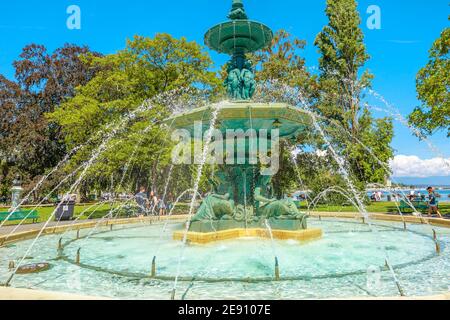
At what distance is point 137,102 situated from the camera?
2491 cm

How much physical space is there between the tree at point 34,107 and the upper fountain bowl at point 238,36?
29.1m

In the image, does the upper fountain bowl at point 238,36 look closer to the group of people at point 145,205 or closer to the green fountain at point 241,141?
the green fountain at point 241,141

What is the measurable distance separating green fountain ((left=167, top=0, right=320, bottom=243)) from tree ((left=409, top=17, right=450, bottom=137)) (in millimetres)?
12933

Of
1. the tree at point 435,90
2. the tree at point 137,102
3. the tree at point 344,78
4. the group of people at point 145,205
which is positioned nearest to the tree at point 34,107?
the tree at point 137,102

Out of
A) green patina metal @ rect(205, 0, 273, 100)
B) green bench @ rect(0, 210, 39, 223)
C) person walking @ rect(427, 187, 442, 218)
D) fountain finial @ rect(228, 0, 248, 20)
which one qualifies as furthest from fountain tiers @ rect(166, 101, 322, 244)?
person walking @ rect(427, 187, 442, 218)

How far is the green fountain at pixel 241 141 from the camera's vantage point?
9.28 meters

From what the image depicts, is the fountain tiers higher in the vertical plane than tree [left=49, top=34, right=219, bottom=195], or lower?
lower

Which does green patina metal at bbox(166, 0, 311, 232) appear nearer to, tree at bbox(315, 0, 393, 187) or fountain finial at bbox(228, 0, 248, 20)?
fountain finial at bbox(228, 0, 248, 20)

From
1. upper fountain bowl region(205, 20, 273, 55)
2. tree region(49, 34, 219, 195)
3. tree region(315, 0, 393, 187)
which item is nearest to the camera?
upper fountain bowl region(205, 20, 273, 55)

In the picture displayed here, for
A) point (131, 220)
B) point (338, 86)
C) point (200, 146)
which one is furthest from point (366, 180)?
point (131, 220)

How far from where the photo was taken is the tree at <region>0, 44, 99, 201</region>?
35469 mm

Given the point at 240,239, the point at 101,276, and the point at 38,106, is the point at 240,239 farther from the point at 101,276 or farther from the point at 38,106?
the point at 38,106

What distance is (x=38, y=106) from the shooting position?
3847 centimetres

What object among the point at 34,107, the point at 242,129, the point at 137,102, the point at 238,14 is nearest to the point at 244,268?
the point at 242,129
